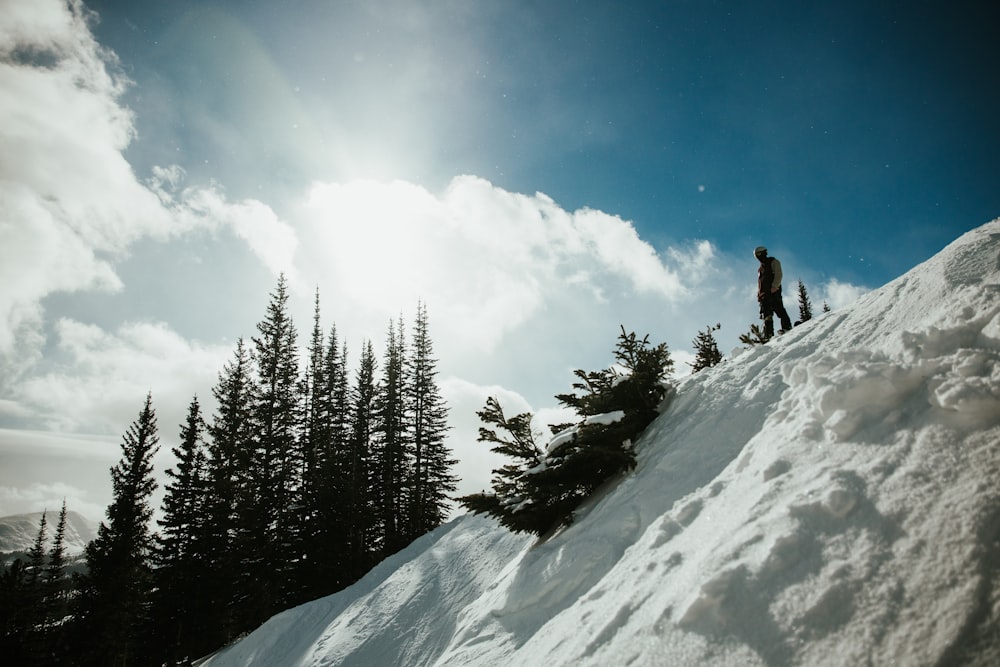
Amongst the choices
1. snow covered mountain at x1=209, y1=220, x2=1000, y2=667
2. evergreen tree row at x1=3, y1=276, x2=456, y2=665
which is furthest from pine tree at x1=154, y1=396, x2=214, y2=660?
snow covered mountain at x1=209, y1=220, x2=1000, y2=667

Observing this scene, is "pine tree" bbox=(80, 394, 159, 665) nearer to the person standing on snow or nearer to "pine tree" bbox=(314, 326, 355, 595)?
"pine tree" bbox=(314, 326, 355, 595)

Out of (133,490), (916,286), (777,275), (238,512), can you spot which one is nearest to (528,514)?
(916,286)

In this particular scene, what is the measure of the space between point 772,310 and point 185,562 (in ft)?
88.3

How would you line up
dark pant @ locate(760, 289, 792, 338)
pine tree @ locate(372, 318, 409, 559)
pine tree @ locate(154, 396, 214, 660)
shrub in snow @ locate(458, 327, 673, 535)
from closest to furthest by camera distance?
shrub in snow @ locate(458, 327, 673, 535) < dark pant @ locate(760, 289, 792, 338) < pine tree @ locate(154, 396, 214, 660) < pine tree @ locate(372, 318, 409, 559)

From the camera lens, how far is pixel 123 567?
22344mm

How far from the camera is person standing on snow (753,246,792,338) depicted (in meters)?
9.59

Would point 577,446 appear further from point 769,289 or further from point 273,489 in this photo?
point 273,489

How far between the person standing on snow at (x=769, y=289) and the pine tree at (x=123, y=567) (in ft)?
95.8

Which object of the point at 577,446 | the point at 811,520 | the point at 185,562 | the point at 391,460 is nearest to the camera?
the point at 811,520

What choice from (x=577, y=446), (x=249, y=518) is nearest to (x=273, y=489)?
(x=249, y=518)

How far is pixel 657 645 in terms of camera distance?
322cm

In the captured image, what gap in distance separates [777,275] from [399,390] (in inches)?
1046

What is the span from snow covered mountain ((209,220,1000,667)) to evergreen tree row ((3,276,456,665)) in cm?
1891

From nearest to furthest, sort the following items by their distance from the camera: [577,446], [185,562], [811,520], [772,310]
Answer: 1. [811,520]
2. [577,446]
3. [772,310]
4. [185,562]
